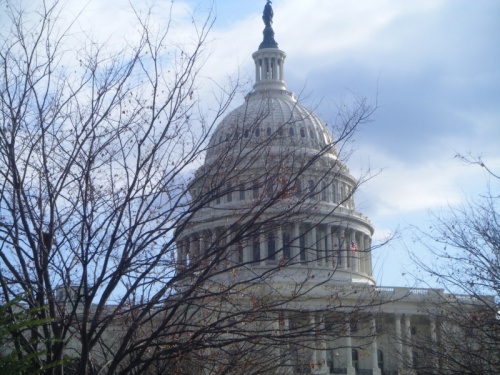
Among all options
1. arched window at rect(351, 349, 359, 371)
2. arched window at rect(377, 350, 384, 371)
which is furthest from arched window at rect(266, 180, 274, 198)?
arched window at rect(377, 350, 384, 371)

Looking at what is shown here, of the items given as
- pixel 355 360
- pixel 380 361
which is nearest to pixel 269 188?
pixel 355 360

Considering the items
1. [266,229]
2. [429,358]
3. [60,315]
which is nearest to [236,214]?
[266,229]

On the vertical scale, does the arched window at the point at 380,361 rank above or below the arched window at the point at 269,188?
above

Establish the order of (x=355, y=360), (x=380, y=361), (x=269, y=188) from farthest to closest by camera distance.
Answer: (x=380, y=361) → (x=355, y=360) → (x=269, y=188)

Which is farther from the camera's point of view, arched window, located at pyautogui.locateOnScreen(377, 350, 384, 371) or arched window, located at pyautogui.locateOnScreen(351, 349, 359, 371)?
arched window, located at pyautogui.locateOnScreen(377, 350, 384, 371)

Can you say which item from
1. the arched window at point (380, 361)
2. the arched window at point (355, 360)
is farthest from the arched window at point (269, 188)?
the arched window at point (380, 361)

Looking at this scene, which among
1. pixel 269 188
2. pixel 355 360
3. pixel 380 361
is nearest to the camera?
pixel 269 188

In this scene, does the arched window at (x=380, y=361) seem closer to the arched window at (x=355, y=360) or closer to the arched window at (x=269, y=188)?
the arched window at (x=355, y=360)

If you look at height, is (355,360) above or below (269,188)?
above

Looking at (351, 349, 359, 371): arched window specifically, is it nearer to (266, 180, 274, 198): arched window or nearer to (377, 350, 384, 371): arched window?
(377, 350, 384, 371): arched window

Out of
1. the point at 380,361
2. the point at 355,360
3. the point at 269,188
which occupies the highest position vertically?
the point at 355,360

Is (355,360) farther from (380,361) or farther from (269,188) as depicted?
(269,188)

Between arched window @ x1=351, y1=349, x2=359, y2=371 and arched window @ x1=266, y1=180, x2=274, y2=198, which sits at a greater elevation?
arched window @ x1=351, y1=349, x2=359, y2=371

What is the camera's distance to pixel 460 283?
80.7 feet
